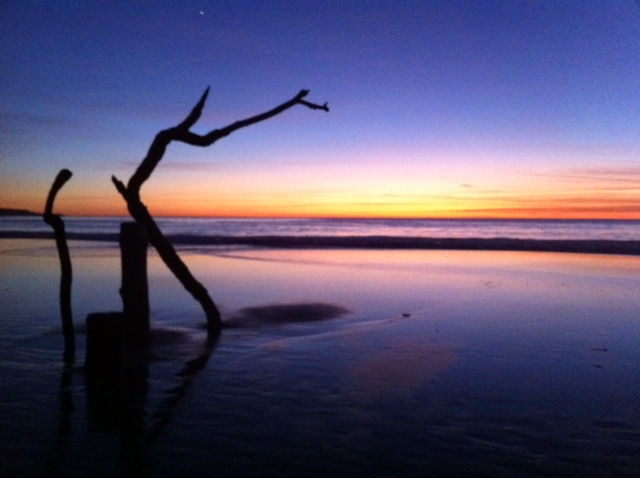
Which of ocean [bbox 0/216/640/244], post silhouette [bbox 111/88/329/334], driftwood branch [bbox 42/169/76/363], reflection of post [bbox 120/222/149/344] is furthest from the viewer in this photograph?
ocean [bbox 0/216/640/244]

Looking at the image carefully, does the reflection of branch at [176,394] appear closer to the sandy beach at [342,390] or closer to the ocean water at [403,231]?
the sandy beach at [342,390]

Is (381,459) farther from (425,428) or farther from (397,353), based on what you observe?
(397,353)

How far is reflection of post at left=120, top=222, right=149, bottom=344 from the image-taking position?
7680 mm

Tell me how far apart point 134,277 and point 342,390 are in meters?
3.59

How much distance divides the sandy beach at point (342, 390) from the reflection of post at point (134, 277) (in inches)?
20.9

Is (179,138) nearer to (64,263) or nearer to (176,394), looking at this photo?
(64,263)

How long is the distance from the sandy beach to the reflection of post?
532 mm

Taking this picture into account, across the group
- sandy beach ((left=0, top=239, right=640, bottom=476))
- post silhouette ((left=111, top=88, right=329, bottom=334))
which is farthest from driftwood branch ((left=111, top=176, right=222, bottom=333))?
sandy beach ((left=0, top=239, right=640, bottom=476))

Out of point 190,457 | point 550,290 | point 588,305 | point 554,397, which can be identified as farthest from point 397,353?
point 550,290

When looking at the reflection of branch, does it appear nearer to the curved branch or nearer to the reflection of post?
the reflection of post

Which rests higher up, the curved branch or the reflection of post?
the curved branch

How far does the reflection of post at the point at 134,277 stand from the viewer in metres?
7.68

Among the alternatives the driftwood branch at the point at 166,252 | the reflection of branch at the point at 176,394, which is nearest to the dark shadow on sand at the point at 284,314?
the driftwood branch at the point at 166,252

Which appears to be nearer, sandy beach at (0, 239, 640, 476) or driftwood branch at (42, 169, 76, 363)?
sandy beach at (0, 239, 640, 476)
